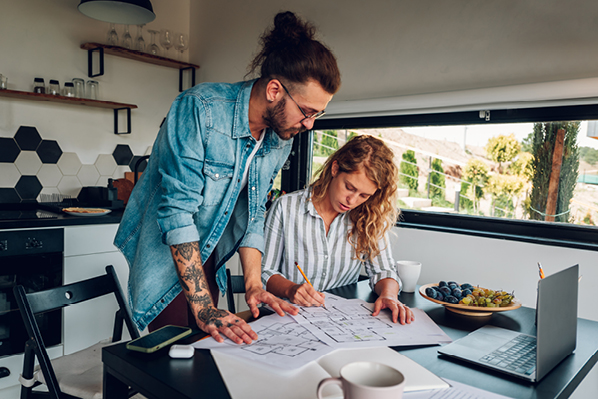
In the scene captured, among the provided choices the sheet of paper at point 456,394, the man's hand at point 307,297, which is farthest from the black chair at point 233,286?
the sheet of paper at point 456,394

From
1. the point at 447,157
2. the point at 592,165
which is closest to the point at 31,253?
the point at 447,157

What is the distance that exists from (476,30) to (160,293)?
5.66 ft

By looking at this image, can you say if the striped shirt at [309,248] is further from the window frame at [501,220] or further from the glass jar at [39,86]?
the glass jar at [39,86]

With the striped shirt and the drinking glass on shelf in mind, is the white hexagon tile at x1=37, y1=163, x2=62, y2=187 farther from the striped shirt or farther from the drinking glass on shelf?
the striped shirt

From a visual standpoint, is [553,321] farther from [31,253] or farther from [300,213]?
[31,253]

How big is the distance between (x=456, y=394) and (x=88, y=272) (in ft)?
7.56

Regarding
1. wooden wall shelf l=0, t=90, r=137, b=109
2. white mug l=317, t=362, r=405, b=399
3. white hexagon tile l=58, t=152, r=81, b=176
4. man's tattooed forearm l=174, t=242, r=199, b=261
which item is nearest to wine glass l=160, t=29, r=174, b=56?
wooden wall shelf l=0, t=90, r=137, b=109

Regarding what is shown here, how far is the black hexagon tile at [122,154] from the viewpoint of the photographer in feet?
10.8

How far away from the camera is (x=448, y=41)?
210 centimetres

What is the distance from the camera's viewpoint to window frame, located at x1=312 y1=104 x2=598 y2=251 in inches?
71.5

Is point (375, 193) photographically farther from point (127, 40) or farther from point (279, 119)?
point (127, 40)

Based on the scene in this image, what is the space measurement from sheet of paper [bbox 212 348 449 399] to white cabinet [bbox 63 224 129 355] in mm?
1889

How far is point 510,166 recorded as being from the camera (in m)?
2.07

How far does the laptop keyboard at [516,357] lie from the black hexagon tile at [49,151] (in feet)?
9.51
